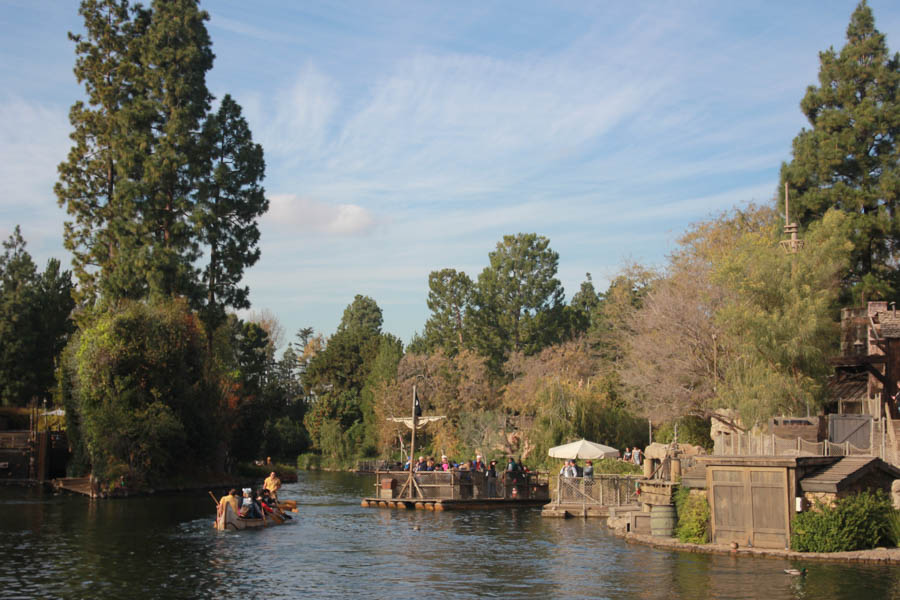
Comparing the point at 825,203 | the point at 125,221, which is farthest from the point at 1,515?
the point at 825,203

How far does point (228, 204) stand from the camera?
59281mm

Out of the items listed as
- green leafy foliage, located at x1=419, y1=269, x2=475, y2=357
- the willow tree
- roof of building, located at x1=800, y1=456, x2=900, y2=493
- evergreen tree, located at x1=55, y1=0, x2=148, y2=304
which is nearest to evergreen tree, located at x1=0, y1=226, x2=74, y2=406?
evergreen tree, located at x1=55, y1=0, x2=148, y2=304

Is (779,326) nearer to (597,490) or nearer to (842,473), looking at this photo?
(597,490)

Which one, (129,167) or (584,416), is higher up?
(129,167)

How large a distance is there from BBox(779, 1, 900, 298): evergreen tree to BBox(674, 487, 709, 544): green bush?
2227 cm

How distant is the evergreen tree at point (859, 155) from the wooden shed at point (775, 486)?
22.1 meters

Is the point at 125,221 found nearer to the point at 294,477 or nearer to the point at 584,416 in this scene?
the point at 294,477

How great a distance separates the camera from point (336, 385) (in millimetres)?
98438

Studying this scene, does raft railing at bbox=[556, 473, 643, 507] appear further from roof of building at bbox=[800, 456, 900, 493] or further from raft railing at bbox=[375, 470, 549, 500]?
roof of building at bbox=[800, 456, 900, 493]

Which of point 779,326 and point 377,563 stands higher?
point 779,326

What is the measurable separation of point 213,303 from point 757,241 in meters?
34.3

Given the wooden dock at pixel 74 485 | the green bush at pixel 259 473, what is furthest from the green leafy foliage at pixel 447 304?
the wooden dock at pixel 74 485

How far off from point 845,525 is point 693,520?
4.15 metres

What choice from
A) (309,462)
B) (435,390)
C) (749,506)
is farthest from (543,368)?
(749,506)
